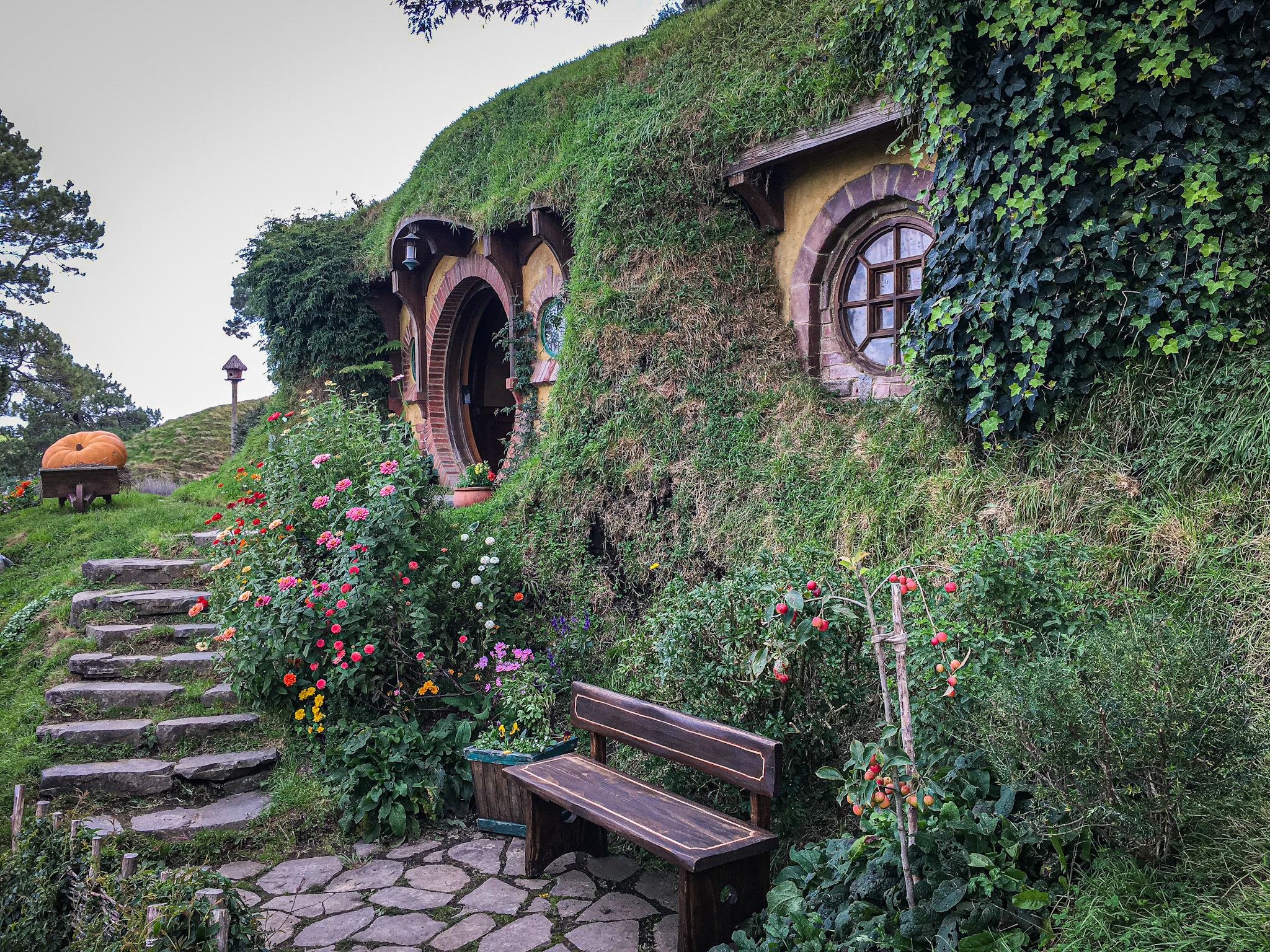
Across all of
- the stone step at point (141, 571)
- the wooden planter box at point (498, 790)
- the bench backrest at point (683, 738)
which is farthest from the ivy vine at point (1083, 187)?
the stone step at point (141, 571)

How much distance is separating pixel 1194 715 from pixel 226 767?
4860 mm

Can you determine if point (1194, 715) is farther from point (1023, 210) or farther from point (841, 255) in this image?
point (841, 255)

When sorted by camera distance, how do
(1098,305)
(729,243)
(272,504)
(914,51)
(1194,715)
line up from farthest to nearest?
(729,243)
(272,504)
(914,51)
(1098,305)
(1194,715)

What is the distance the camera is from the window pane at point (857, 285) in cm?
622

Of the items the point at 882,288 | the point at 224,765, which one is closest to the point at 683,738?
the point at 224,765

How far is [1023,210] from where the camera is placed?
13.8ft

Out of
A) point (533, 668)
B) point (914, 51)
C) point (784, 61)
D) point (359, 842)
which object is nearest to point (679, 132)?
point (784, 61)

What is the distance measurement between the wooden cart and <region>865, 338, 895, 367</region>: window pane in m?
9.10

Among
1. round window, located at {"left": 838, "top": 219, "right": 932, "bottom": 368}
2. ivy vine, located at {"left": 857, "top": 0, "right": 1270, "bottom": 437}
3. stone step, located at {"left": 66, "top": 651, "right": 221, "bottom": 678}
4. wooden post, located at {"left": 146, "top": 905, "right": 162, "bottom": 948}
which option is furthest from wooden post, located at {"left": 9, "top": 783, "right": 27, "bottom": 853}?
round window, located at {"left": 838, "top": 219, "right": 932, "bottom": 368}

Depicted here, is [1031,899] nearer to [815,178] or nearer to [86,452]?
[815,178]

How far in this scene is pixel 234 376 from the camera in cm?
1583

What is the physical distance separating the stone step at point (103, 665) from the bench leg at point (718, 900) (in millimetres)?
4757

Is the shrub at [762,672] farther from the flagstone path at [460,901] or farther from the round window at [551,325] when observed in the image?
the round window at [551,325]

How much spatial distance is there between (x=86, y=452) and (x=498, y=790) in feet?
29.3
